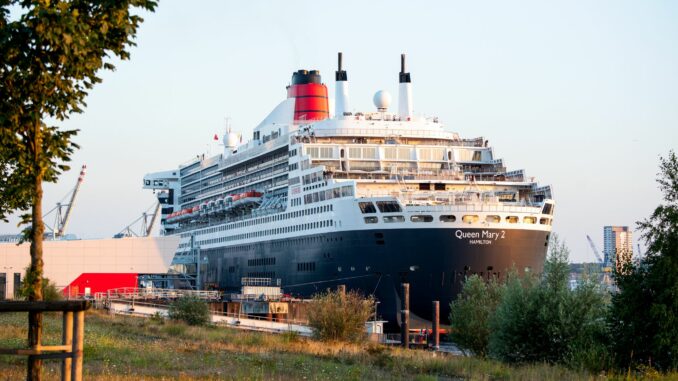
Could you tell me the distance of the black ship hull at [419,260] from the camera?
58.7 m

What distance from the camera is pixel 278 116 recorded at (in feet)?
302

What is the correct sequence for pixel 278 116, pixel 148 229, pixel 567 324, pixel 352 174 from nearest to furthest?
pixel 567 324
pixel 352 174
pixel 278 116
pixel 148 229

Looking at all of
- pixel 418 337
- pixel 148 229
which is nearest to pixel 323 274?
pixel 418 337

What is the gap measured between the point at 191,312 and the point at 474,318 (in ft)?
48.6

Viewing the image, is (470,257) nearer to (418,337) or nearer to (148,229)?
(418,337)

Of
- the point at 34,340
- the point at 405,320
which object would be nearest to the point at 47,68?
the point at 34,340

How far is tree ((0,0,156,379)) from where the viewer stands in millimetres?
16250

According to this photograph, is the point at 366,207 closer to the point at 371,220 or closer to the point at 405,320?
the point at 371,220

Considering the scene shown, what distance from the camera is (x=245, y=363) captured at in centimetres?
2573

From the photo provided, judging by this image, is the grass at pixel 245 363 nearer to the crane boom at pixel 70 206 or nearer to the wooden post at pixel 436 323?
the wooden post at pixel 436 323

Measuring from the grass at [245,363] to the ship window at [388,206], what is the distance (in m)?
25.1

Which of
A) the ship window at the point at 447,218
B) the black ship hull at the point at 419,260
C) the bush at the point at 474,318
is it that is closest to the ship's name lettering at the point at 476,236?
the black ship hull at the point at 419,260

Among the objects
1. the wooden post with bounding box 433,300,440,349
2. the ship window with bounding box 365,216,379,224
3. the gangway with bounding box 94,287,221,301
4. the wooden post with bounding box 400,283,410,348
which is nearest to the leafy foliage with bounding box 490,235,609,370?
the wooden post with bounding box 400,283,410,348

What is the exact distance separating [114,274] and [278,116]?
2351 centimetres
